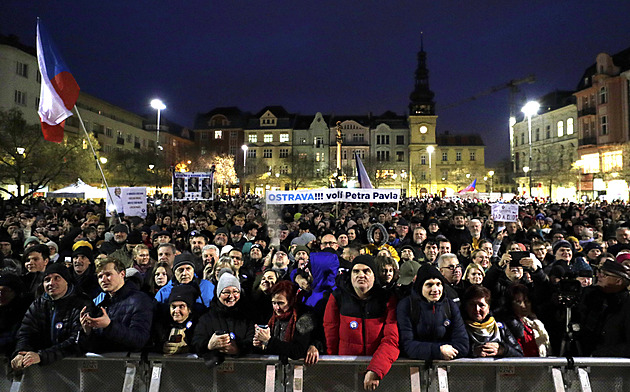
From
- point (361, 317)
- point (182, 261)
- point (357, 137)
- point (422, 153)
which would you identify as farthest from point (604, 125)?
point (182, 261)

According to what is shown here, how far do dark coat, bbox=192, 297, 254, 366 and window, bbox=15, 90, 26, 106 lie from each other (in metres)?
51.5

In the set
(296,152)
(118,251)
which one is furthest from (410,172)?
(118,251)

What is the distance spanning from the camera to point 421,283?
383 cm

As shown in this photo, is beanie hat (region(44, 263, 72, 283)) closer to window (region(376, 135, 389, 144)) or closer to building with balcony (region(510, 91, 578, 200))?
building with balcony (region(510, 91, 578, 200))

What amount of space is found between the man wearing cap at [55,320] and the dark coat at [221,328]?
1060 mm

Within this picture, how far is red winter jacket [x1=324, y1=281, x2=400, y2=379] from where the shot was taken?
12.3ft

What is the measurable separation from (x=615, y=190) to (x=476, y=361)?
50.5 meters

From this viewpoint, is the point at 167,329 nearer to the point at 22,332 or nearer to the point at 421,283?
the point at 22,332

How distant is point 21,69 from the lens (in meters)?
44.8

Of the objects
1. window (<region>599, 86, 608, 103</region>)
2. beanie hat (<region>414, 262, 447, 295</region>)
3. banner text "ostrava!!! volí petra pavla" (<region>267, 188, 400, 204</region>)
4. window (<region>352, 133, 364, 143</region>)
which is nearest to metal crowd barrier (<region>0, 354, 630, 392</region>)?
beanie hat (<region>414, 262, 447, 295</region>)

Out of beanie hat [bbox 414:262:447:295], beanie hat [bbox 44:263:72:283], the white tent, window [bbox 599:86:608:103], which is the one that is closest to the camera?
beanie hat [bbox 414:262:447:295]

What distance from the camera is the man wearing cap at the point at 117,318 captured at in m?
3.57

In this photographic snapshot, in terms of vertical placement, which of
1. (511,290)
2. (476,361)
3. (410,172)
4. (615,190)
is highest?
(410,172)

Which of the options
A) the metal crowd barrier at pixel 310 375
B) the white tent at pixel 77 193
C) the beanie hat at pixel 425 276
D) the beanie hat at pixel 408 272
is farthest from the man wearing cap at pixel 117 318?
the white tent at pixel 77 193
